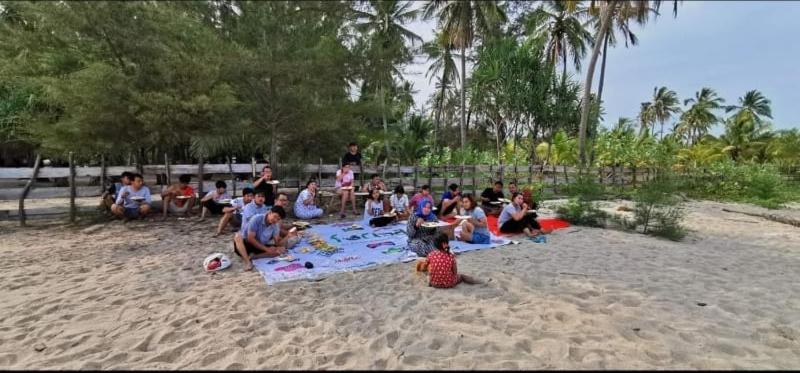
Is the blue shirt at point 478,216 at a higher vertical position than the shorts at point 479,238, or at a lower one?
higher

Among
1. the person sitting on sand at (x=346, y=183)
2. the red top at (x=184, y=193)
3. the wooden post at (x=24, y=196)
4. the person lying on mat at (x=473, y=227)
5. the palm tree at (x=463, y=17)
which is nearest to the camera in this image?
the person lying on mat at (x=473, y=227)

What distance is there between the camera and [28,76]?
27.3 feet

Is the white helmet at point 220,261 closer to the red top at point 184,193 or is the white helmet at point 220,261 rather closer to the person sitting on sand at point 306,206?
the person sitting on sand at point 306,206

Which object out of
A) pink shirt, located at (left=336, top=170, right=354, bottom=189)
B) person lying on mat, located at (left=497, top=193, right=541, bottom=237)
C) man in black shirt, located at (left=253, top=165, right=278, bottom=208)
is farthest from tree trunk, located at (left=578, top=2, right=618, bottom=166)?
man in black shirt, located at (left=253, top=165, right=278, bottom=208)

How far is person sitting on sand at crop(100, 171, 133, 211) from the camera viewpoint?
8.09 m

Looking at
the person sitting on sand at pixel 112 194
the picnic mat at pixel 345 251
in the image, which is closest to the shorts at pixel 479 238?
the picnic mat at pixel 345 251

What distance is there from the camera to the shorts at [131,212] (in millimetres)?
8062

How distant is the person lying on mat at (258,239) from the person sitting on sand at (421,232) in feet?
6.23

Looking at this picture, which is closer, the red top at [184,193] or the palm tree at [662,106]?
the red top at [184,193]

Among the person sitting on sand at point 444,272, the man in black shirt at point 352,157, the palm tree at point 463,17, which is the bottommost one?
the person sitting on sand at point 444,272

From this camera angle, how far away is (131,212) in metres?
8.12

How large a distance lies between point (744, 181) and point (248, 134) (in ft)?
62.7

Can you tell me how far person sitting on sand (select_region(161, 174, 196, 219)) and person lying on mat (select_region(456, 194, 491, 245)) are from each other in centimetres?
576

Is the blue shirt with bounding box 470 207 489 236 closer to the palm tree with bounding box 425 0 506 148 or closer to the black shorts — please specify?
the black shorts
